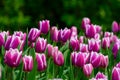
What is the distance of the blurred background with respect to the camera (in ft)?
27.4

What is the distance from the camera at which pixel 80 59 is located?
377 centimetres

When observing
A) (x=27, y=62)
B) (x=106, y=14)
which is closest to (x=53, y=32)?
(x=27, y=62)

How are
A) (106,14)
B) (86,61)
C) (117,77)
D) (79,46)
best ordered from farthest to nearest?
(106,14) < (79,46) < (86,61) < (117,77)

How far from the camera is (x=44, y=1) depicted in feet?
28.5

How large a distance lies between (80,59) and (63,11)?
4978mm

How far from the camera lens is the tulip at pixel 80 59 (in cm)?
376

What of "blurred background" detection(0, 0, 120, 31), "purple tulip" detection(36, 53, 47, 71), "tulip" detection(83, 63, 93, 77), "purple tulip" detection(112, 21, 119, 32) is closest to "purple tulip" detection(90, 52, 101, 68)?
"tulip" detection(83, 63, 93, 77)

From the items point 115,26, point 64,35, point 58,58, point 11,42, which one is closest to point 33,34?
point 64,35

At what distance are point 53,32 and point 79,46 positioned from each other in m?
0.34

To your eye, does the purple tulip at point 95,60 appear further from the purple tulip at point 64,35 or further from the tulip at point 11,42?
the purple tulip at point 64,35

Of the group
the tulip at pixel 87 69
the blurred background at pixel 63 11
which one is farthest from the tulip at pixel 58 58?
the blurred background at pixel 63 11

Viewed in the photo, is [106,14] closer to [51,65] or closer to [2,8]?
[2,8]

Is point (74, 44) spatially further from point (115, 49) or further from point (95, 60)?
point (95, 60)

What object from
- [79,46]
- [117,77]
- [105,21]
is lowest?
[117,77]
